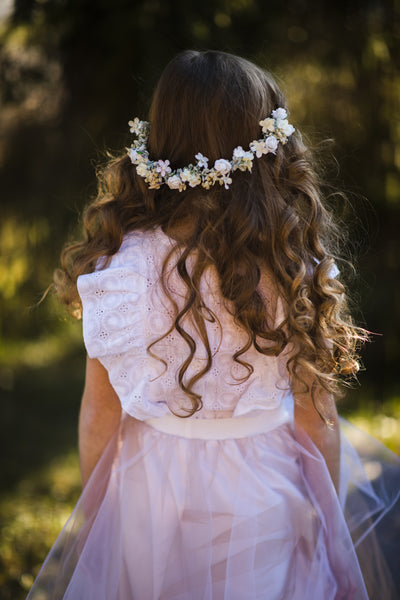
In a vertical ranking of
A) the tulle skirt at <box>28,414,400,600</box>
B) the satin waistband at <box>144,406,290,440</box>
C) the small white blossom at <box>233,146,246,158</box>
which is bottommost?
the tulle skirt at <box>28,414,400,600</box>

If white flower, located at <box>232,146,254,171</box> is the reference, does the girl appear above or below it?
below

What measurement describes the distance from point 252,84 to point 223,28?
6.22 ft

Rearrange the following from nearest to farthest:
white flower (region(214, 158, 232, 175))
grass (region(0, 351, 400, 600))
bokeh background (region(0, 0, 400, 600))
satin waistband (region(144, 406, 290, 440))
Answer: white flower (region(214, 158, 232, 175)) < satin waistband (region(144, 406, 290, 440)) < grass (region(0, 351, 400, 600)) < bokeh background (region(0, 0, 400, 600))

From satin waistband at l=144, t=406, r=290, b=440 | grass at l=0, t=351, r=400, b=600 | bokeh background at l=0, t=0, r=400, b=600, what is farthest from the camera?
bokeh background at l=0, t=0, r=400, b=600

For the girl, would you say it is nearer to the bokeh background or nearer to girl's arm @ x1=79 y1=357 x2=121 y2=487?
girl's arm @ x1=79 y1=357 x2=121 y2=487

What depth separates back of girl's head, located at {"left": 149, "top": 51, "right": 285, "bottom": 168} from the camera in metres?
1.15

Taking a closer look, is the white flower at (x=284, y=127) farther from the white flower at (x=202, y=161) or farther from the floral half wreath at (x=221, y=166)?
the white flower at (x=202, y=161)

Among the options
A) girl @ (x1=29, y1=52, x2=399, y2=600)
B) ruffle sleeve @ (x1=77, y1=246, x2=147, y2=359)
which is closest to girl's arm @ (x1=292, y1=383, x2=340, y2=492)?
girl @ (x1=29, y1=52, x2=399, y2=600)

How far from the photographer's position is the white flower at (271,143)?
3.80 ft

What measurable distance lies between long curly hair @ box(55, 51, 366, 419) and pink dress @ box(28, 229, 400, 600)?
4cm

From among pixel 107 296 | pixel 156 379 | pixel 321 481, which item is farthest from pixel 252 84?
pixel 321 481

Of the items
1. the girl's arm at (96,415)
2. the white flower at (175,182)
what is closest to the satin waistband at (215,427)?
the girl's arm at (96,415)

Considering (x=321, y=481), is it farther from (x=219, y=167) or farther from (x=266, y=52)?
(x=266, y=52)

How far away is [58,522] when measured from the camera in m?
2.60
